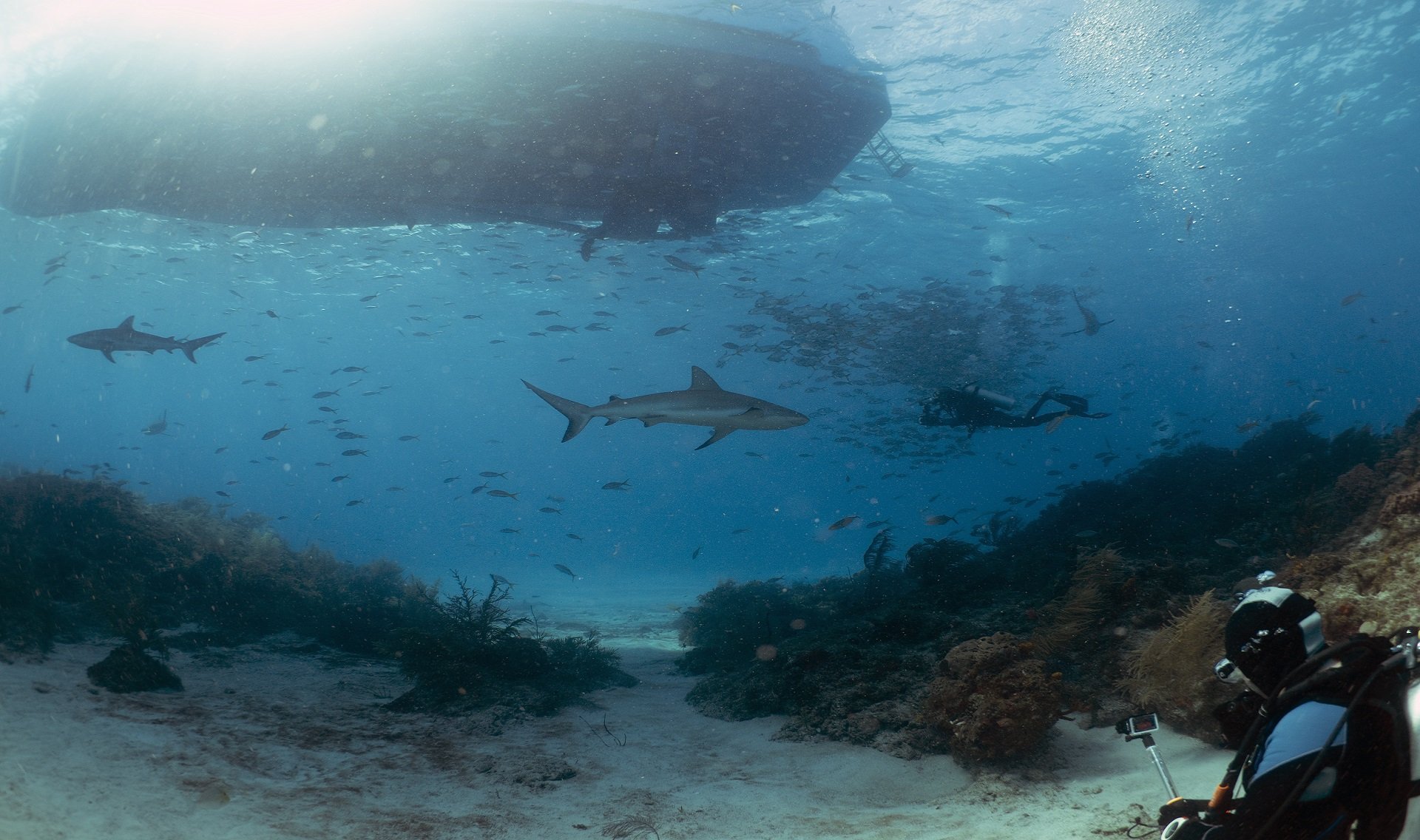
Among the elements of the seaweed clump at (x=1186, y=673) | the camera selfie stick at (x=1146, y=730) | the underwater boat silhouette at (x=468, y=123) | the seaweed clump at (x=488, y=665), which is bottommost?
the seaweed clump at (x=488, y=665)

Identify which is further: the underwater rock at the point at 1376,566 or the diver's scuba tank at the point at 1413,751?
the underwater rock at the point at 1376,566

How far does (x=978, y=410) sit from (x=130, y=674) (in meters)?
15.8

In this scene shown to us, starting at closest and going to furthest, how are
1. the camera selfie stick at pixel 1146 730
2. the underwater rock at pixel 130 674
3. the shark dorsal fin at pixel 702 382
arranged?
the camera selfie stick at pixel 1146 730 → the underwater rock at pixel 130 674 → the shark dorsal fin at pixel 702 382

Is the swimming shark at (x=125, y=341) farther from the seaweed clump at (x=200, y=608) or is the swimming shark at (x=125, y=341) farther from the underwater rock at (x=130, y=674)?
the underwater rock at (x=130, y=674)

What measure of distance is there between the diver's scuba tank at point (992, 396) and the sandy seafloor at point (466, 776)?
32.0 feet

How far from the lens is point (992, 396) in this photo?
1431cm

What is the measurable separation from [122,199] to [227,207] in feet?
8.77

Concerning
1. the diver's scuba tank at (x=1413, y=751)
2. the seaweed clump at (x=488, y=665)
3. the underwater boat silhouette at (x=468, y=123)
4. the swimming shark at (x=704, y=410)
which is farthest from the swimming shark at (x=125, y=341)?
the diver's scuba tank at (x=1413, y=751)

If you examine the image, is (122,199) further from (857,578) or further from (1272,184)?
(1272,184)

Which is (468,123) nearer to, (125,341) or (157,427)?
(125,341)

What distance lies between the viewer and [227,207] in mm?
16984

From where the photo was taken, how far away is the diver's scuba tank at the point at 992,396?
1413 cm

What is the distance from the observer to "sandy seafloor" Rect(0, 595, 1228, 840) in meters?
4.18

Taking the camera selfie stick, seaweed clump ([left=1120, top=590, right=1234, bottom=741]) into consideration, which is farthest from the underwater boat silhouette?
the camera selfie stick
